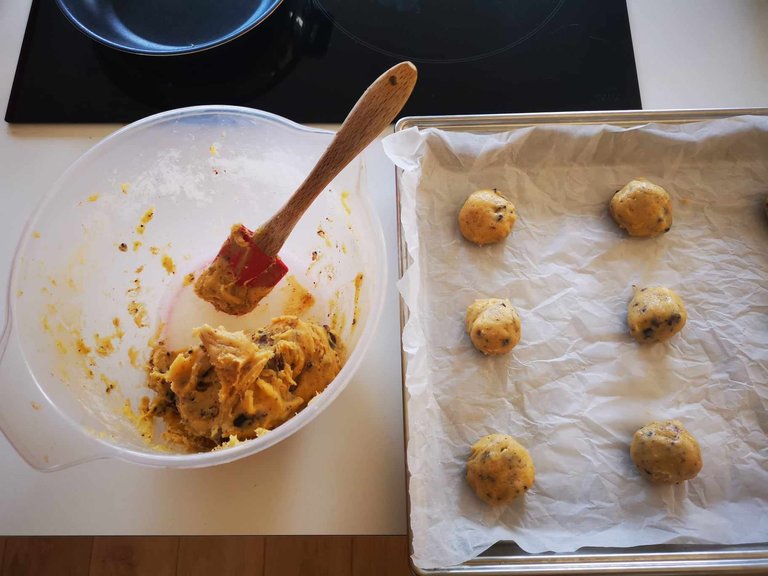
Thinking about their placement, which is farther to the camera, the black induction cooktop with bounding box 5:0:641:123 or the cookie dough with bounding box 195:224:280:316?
the black induction cooktop with bounding box 5:0:641:123

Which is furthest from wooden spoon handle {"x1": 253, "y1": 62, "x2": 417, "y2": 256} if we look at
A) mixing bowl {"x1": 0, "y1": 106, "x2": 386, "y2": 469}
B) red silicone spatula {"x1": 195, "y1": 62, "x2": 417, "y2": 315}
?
mixing bowl {"x1": 0, "y1": 106, "x2": 386, "y2": 469}

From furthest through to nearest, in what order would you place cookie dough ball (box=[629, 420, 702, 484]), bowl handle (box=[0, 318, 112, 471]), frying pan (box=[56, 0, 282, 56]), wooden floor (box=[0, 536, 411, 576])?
1. frying pan (box=[56, 0, 282, 56])
2. wooden floor (box=[0, 536, 411, 576])
3. cookie dough ball (box=[629, 420, 702, 484])
4. bowl handle (box=[0, 318, 112, 471])

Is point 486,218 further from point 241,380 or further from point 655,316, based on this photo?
point 241,380

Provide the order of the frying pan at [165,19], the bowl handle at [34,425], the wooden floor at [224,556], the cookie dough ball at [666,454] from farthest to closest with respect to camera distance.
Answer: the frying pan at [165,19] < the wooden floor at [224,556] < the cookie dough ball at [666,454] < the bowl handle at [34,425]

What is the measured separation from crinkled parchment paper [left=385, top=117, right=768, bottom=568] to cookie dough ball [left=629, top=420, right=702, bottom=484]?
0.10ft

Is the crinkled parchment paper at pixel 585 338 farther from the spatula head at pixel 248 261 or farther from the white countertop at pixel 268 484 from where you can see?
the spatula head at pixel 248 261

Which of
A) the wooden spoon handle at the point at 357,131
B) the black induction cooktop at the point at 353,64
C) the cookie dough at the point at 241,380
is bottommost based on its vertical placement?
the cookie dough at the point at 241,380

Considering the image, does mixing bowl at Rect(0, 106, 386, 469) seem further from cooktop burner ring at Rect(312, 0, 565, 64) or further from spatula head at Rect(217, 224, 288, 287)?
cooktop burner ring at Rect(312, 0, 565, 64)

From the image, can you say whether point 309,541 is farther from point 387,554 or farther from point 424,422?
point 424,422

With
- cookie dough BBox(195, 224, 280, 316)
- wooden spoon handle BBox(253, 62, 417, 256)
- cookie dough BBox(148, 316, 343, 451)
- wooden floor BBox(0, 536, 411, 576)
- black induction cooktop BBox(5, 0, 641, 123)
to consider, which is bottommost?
wooden floor BBox(0, 536, 411, 576)

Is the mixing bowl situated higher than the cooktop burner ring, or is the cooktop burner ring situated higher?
the cooktop burner ring

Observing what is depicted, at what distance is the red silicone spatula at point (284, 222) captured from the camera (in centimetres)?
82

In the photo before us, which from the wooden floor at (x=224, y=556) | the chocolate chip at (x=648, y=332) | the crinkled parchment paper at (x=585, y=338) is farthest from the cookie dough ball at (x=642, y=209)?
the wooden floor at (x=224, y=556)

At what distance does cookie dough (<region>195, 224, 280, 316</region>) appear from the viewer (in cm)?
100
